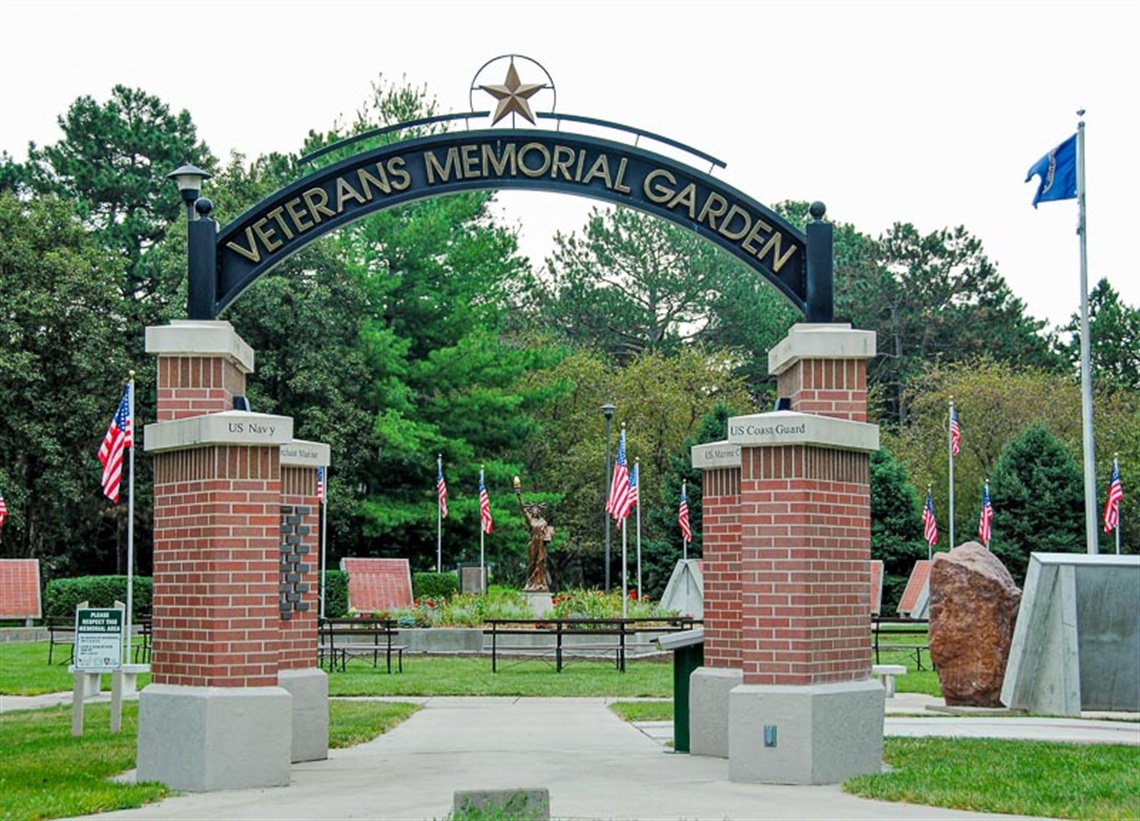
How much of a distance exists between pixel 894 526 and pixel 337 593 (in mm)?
18381

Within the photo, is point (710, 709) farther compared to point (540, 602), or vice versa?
point (540, 602)

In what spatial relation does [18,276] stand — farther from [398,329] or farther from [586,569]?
[586,569]

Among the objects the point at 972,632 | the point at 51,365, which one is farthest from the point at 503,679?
the point at 51,365

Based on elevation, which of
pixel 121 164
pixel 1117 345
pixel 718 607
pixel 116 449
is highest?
pixel 121 164

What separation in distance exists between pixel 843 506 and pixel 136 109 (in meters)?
53.6

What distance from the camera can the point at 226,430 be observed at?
12.2 metres

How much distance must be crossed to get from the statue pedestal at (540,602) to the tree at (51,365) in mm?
15770

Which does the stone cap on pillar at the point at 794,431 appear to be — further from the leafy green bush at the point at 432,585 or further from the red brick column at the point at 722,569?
the leafy green bush at the point at 432,585

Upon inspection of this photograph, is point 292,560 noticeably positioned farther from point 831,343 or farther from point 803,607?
point 831,343

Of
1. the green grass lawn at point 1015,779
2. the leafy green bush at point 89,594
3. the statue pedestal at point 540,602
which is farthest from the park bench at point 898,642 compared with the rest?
the leafy green bush at point 89,594

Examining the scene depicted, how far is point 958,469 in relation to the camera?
185ft

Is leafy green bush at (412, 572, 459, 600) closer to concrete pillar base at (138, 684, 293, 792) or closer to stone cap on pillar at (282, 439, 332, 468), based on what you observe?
stone cap on pillar at (282, 439, 332, 468)

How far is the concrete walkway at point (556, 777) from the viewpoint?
10523mm

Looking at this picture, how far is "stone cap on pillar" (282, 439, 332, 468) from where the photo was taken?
14258mm
